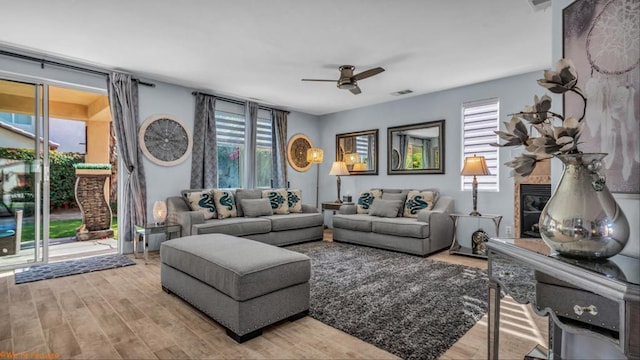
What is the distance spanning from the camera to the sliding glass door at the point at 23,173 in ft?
12.1

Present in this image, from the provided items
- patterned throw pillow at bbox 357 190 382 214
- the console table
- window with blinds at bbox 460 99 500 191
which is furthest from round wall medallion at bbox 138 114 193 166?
the console table

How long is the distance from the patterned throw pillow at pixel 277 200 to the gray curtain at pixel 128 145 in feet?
6.15

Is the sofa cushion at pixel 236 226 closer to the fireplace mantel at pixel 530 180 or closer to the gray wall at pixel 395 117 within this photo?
the gray wall at pixel 395 117

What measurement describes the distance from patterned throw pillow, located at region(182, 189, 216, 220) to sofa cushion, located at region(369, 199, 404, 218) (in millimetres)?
2501

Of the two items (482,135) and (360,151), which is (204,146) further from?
(482,135)

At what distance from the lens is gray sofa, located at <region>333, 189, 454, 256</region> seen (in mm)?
4371

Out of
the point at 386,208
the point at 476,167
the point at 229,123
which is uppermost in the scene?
the point at 229,123

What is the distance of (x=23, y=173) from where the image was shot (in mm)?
3803

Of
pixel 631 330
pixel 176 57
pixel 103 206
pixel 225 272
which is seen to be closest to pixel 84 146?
pixel 103 206

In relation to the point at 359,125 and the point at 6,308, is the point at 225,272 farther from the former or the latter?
the point at 359,125

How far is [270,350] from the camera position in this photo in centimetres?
195

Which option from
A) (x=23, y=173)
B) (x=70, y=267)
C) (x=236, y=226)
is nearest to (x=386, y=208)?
(x=236, y=226)

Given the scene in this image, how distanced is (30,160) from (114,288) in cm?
212

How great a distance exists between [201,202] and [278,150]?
2.11m
